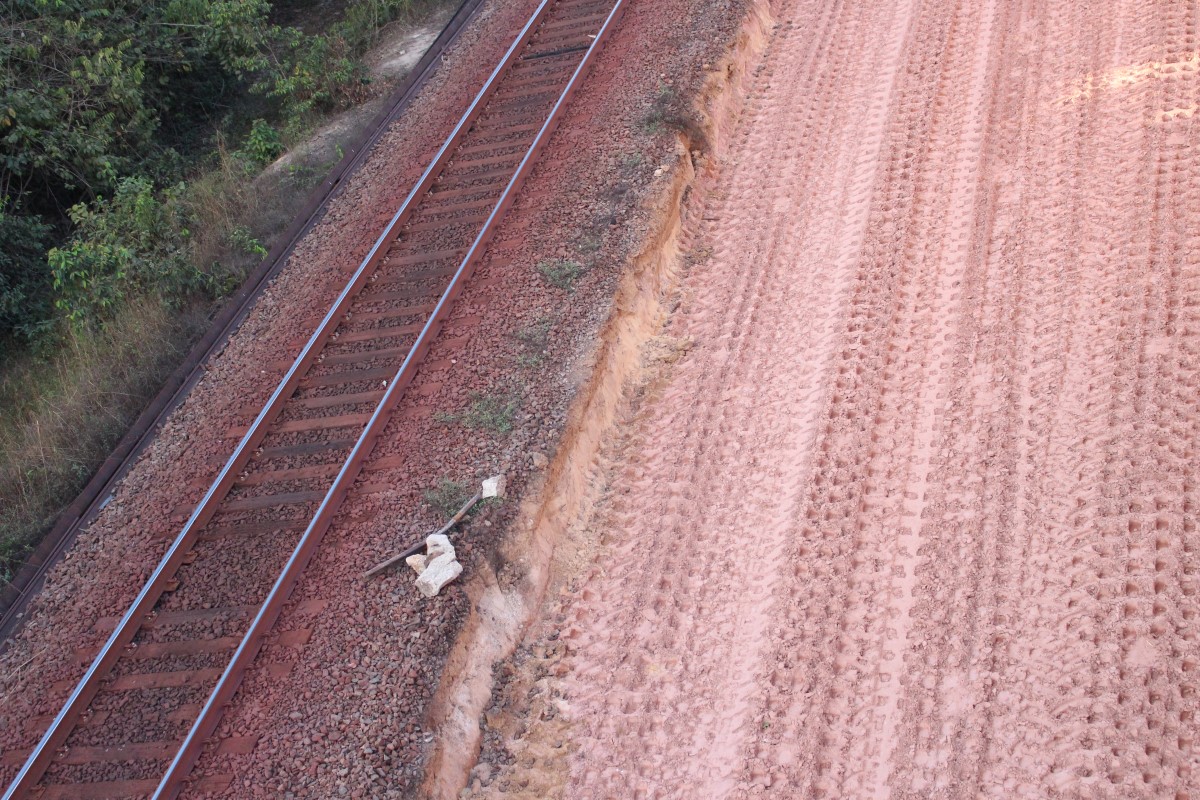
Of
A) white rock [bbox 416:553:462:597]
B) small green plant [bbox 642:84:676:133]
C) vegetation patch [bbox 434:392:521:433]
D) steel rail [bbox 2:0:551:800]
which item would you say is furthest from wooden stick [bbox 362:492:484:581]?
small green plant [bbox 642:84:676:133]

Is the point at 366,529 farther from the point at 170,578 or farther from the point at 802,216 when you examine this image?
the point at 802,216

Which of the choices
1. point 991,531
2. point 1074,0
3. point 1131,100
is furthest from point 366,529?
point 1074,0

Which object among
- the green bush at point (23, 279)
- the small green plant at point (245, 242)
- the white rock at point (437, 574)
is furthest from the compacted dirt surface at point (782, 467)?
the green bush at point (23, 279)

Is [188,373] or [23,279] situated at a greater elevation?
[23,279]

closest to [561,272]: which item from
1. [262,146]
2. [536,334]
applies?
[536,334]

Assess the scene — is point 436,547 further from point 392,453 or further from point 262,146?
point 262,146

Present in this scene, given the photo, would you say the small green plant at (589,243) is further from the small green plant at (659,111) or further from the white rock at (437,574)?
the white rock at (437,574)
